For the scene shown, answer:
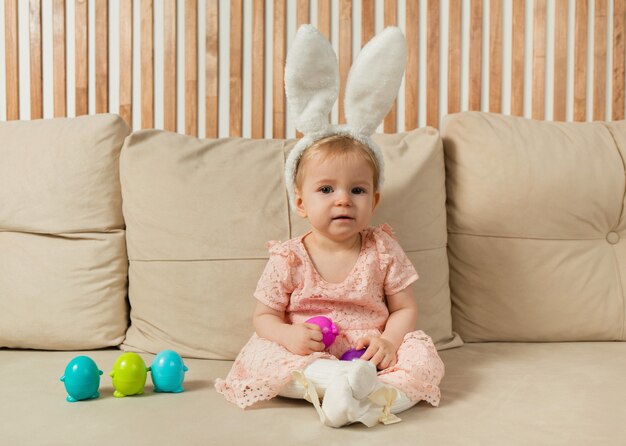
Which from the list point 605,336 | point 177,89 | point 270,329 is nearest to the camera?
point 270,329

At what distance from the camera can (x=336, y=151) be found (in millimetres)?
1204

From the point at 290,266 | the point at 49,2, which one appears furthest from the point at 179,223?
the point at 49,2

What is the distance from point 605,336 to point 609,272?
144 mm

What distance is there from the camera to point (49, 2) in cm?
180

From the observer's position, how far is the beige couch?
1.34 m

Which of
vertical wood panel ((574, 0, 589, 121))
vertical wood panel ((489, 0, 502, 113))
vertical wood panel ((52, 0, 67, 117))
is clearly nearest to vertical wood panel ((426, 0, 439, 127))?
vertical wood panel ((489, 0, 502, 113))

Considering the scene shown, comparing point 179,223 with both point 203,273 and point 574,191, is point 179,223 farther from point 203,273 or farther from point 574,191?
point 574,191

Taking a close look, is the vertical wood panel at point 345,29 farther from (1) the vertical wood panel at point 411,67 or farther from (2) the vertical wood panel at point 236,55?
(2) the vertical wood panel at point 236,55

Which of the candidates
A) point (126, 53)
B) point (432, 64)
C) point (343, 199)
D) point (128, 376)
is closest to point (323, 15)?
point (432, 64)

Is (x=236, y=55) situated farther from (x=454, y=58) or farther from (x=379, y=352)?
(x=379, y=352)

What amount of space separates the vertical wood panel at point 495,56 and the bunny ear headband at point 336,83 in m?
0.65

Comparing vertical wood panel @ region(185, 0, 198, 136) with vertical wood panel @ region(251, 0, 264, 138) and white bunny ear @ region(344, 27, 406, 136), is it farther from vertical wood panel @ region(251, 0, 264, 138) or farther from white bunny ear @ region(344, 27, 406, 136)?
white bunny ear @ region(344, 27, 406, 136)

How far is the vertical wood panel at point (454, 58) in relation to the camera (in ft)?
5.80

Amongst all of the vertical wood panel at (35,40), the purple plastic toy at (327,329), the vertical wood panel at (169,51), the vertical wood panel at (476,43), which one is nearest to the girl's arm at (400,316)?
the purple plastic toy at (327,329)
